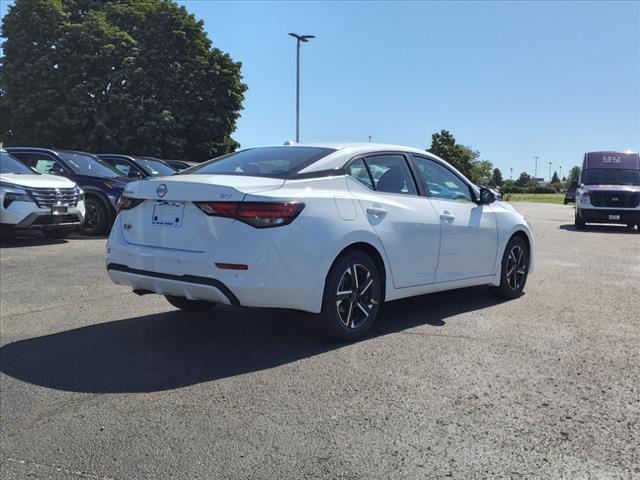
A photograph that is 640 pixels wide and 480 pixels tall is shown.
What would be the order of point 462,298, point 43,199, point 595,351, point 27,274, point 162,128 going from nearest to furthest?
point 595,351 < point 462,298 < point 27,274 < point 43,199 < point 162,128

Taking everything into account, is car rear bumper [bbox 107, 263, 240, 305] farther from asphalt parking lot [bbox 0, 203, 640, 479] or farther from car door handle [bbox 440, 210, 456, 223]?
car door handle [bbox 440, 210, 456, 223]

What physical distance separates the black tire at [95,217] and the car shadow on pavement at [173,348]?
7035 mm

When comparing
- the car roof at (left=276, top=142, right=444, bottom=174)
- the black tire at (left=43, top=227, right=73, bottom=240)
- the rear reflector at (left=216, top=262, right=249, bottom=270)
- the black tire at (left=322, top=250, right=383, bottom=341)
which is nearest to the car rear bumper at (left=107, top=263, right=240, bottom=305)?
the rear reflector at (left=216, top=262, right=249, bottom=270)

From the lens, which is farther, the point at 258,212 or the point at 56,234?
the point at 56,234

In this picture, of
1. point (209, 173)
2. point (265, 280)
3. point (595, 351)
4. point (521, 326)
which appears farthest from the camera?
point (521, 326)

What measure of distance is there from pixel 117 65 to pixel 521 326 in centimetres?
2881

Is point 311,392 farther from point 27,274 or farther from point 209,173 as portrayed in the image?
point 27,274

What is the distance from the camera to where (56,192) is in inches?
413

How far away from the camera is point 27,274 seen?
302 inches

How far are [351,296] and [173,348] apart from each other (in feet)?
4.70

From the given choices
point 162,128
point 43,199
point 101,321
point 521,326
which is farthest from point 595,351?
point 162,128

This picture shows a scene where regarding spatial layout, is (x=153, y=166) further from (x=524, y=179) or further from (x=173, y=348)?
(x=524, y=179)

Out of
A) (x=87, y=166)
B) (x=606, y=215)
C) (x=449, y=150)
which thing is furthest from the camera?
(x=449, y=150)

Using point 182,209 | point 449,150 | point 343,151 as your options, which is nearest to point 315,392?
point 182,209
